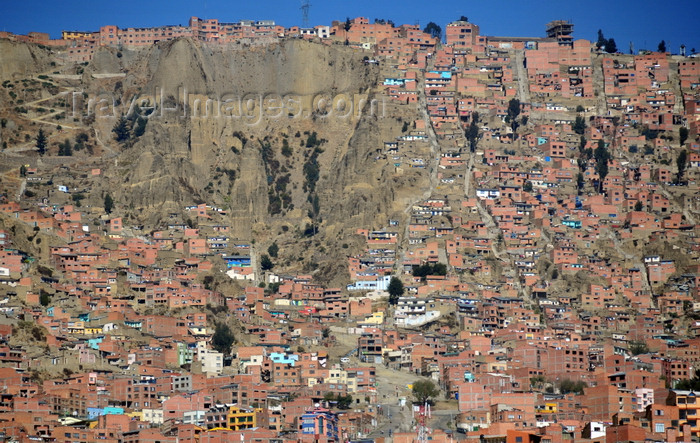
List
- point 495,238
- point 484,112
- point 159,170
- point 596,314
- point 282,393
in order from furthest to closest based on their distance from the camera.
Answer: point 484,112 → point 159,170 → point 495,238 → point 596,314 → point 282,393

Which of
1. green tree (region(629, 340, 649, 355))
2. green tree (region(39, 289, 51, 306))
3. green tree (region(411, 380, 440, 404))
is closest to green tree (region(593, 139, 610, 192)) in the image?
green tree (region(629, 340, 649, 355))

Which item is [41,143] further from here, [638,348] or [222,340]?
[638,348]

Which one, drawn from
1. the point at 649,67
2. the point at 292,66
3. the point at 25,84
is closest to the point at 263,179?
the point at 292,66

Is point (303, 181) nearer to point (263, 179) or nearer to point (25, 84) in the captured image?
point (263, 179)

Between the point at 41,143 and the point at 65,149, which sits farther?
the point at 41,143

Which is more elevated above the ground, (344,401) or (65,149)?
(65,149)

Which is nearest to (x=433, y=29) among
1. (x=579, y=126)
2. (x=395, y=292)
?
(x=579, y=126)

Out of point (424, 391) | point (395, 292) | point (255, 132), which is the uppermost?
point (255, 132)
